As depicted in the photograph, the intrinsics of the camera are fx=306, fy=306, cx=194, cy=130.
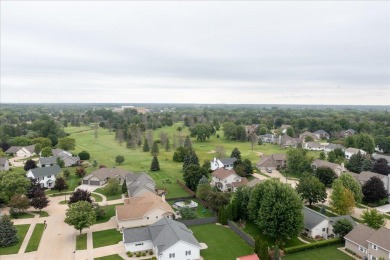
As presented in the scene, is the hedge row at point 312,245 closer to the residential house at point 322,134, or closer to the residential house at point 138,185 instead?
the residential house at point 138,185

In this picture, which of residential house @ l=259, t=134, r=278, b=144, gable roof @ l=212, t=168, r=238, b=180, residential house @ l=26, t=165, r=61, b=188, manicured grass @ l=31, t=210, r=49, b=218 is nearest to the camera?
manicured grass @ l=31, t=210, r=49, b=218

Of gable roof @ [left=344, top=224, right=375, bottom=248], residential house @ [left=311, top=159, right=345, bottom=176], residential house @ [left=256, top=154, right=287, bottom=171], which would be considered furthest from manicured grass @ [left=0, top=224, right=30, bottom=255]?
residential house @ [left=311, top=159, right=345, bottom=176]

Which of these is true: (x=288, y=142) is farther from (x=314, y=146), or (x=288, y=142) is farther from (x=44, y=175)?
(x=44, y=175)

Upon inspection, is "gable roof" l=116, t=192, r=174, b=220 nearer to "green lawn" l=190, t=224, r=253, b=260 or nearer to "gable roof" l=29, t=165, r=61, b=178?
"green lawn" l=190, t=224, r=253, b=260

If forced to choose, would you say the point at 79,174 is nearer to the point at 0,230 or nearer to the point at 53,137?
the point at 0,230

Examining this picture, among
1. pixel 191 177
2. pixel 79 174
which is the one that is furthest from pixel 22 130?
pixel 191 177

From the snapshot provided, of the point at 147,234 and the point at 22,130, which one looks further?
the point at 22,130

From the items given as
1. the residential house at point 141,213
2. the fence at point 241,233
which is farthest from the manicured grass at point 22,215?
the fence at point 241,233
